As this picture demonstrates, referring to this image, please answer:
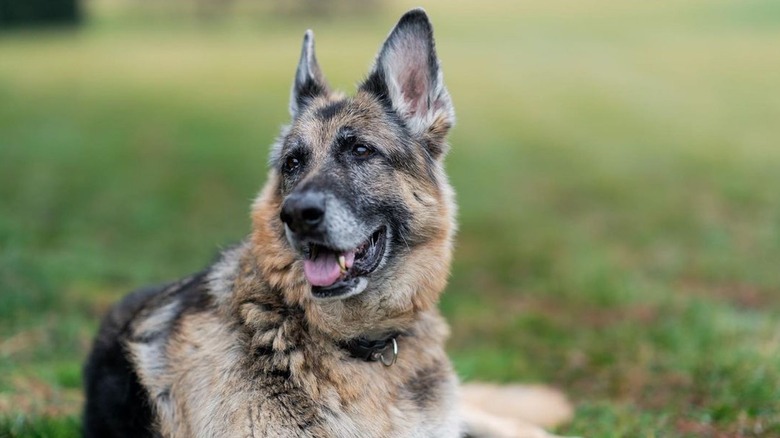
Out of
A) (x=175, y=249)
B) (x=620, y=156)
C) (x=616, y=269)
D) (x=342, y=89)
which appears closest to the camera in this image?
(x=342, y=89)

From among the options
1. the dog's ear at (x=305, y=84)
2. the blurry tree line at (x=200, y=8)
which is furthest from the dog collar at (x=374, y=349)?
the blurry tree line at (x=200, y=8)

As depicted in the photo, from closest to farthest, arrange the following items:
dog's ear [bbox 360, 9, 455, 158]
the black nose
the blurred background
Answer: the black nose, dog's ear [bbox 360, 9, 455, 158], the blurred background

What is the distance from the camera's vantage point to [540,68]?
17.6m

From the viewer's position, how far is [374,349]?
429 centimetres

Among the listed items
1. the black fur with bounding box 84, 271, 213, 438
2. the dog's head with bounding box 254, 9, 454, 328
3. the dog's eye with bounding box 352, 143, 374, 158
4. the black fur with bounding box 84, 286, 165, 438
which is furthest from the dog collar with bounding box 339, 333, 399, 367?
the black fur with bounding box 84, 286, 165, 438

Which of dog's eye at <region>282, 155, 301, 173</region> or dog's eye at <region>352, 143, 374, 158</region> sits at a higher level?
dog's eye at <region>352, 143, 374, 158</region>

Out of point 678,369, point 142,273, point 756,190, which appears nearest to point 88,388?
point 678,369

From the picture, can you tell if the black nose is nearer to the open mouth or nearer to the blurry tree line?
the open mouth

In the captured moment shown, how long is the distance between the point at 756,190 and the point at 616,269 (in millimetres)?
4393

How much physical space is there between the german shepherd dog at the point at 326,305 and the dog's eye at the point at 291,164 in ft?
0.04

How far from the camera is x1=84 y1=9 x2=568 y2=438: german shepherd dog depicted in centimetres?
402

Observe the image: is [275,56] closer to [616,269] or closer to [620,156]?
[620,156]

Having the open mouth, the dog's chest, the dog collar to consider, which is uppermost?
the open mouth

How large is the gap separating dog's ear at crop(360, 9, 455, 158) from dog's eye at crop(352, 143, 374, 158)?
399mm
